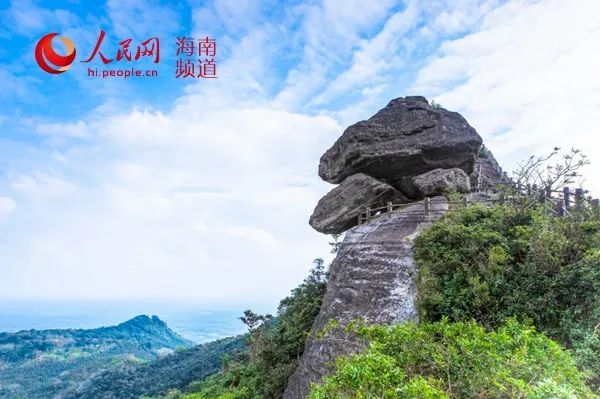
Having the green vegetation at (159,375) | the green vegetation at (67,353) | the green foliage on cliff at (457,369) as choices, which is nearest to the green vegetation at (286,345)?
the green foliage on cliff at (457,369)

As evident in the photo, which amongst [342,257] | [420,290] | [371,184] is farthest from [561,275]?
[371,184]

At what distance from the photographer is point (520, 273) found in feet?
27.7

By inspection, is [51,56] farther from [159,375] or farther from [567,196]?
[159,375]

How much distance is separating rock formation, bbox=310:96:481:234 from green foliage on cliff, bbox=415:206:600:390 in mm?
4987

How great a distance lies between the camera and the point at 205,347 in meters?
74.2

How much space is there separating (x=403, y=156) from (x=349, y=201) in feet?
9.68

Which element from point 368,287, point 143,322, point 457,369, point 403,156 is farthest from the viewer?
point 143,322

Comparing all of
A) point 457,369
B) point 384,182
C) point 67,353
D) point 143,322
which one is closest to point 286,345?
point 384,182

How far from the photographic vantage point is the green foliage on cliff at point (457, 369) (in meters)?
4.27

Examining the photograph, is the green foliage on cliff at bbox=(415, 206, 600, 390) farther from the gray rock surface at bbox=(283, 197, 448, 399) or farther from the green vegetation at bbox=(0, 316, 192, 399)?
the green vegetation at bbox=(0, 316, 192, 399)

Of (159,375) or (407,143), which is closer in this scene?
(407,143)

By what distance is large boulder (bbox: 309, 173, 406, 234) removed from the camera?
1555 cm

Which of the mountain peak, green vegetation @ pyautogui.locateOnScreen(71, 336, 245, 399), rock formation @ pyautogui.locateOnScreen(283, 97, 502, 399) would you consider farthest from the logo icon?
the mountain peak

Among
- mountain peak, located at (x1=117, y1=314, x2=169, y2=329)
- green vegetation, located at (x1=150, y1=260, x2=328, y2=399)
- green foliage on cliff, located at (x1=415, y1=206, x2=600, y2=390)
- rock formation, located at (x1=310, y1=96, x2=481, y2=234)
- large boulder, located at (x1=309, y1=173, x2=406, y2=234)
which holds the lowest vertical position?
mountain peak, located at (x1=117, y1=314, x2=169, y2=329)
